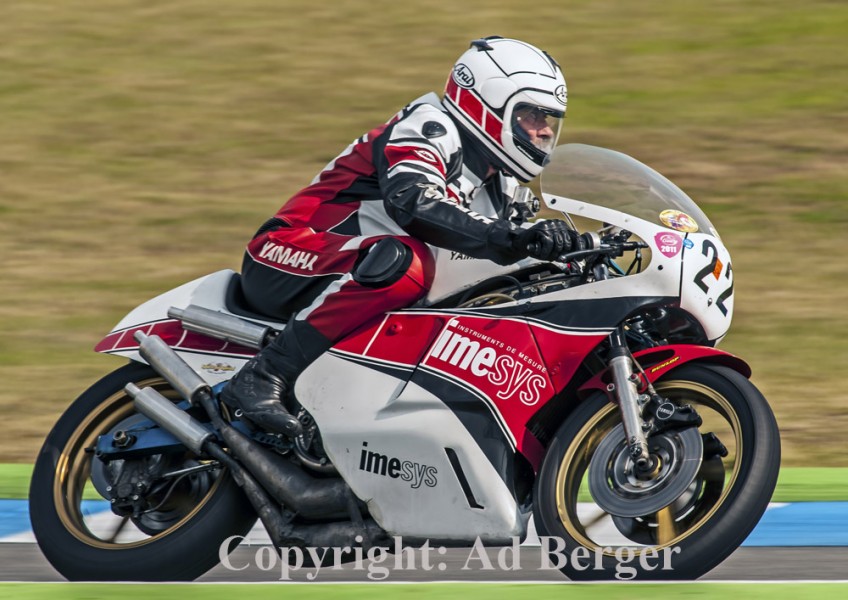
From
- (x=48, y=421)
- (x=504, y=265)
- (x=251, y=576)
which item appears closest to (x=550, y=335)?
(x=504, y=265)

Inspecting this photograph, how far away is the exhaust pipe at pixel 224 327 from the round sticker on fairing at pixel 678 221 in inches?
56.3

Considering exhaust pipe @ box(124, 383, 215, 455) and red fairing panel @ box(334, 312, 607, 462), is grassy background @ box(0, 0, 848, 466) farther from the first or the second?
red fairing panel @ box(334, 312, 607, 462)

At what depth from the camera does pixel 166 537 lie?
494cm

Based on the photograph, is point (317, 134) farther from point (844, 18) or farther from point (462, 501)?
point (462, 501)

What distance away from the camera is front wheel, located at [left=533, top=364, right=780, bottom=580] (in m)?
4.42

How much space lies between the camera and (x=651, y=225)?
467cm

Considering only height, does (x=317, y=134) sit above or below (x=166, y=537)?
below

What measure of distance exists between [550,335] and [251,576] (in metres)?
1.42

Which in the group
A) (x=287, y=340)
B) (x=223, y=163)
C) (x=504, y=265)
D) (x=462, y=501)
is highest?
(x=504, y=265)

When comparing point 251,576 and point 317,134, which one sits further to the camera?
point 317,134

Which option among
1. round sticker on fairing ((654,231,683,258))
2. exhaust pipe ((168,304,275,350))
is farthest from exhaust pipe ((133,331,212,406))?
round sticker on fairing ((654,231,683,258))

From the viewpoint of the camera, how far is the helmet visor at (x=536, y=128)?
4.94 meters

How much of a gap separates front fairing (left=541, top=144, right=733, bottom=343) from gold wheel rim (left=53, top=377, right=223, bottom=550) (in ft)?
5.20

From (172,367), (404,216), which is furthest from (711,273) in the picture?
(172,367)
